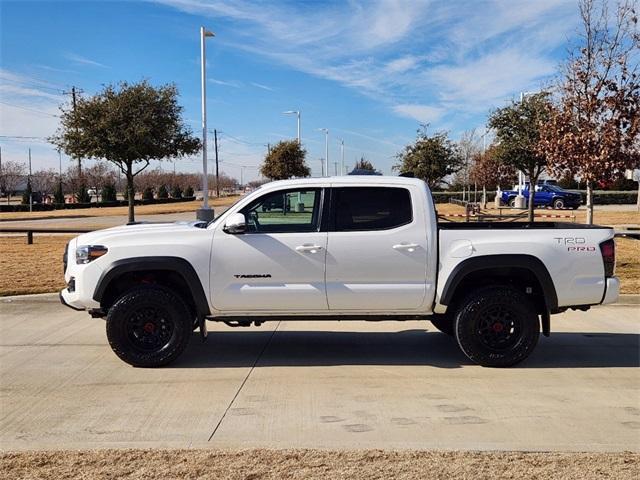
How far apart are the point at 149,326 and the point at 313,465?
2.75 meters

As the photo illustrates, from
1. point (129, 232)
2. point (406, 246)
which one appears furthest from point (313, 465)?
point (129, 232)

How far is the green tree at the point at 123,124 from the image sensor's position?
1959 centimetres

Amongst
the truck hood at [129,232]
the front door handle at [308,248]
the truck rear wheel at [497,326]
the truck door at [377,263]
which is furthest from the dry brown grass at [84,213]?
the truck rear wheel at [497,326]

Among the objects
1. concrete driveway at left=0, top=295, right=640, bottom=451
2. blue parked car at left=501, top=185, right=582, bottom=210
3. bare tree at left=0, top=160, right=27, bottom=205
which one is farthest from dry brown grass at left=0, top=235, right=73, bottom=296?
bare tree at left=0, top=160, right=27, bottom=205

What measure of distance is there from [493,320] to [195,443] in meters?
3.10

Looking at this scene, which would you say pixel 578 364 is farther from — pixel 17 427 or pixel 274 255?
pixel 17 427

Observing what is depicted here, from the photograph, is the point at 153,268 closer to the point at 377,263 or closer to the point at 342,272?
the point at 342,272

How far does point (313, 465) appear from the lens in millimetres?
3717

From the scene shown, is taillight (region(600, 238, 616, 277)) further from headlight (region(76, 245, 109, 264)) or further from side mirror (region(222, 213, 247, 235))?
headlight (region(76, 245, 109, 264))

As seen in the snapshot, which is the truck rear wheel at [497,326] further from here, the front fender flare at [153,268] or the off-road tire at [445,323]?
the front fender flare at [153,268]

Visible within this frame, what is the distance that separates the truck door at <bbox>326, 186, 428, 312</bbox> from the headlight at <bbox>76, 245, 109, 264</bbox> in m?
2.11

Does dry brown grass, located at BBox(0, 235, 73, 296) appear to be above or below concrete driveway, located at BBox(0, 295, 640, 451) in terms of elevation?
above

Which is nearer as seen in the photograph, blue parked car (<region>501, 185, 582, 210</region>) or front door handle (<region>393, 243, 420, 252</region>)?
front door handle (<region>393, 243, 420, 252</region>)

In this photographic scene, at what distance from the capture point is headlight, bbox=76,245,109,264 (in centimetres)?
585
